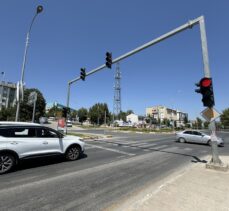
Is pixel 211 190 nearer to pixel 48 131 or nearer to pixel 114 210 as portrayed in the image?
pixel 114 210

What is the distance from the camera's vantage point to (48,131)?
25.6 feet

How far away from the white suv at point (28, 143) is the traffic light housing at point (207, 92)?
245 inches

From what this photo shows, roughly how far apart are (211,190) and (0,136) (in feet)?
22.8

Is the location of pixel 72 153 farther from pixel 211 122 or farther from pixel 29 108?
pixel 29 108

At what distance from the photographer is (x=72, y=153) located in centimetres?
843

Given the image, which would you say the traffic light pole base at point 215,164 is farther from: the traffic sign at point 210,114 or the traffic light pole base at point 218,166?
the traffic sign at point 210,114

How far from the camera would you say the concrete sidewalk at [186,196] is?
3.76 metres

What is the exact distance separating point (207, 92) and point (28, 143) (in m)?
7.60

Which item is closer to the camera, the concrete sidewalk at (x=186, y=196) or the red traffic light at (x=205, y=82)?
the concrete sidewalk at (x=186, y=196)

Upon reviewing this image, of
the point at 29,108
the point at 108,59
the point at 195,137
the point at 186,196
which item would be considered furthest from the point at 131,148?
the point at 29,108

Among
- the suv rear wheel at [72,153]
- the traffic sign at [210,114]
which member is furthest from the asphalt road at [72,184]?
the traffic sign at [210,114]

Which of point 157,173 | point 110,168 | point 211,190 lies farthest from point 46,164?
point 211,190

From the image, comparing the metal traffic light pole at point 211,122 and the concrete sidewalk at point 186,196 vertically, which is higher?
the metal traffic light pole at point 211,122

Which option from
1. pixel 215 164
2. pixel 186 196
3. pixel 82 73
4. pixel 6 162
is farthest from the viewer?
pixel 82 73
